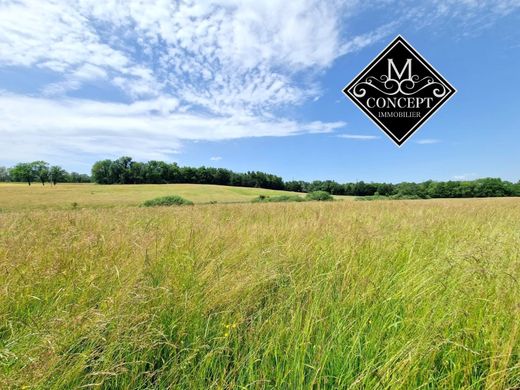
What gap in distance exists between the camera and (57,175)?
11081cm

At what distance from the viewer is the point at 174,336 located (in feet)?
5.37

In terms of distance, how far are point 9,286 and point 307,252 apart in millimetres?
2565

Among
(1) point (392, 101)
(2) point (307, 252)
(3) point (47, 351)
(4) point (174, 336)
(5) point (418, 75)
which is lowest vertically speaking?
(4) point (174, 336)

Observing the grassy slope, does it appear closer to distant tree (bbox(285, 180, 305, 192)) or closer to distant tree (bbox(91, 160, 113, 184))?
distant tree (bbox(91, 160, 113, 184))

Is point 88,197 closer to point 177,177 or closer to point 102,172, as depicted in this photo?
point 177,177

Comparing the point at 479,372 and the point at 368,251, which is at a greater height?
the point at 368,251

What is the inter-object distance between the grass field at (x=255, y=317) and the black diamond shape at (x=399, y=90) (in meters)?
2.88

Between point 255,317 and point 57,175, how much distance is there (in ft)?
460

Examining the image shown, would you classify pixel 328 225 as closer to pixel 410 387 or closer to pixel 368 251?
pixel 368 251

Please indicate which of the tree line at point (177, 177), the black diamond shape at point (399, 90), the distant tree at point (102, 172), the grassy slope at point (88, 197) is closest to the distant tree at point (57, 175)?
the tree line at point (177, 177)

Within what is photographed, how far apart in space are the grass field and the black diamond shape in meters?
2.88

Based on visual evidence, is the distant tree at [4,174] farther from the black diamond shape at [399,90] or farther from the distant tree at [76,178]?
the black diamond shape at [399,90]

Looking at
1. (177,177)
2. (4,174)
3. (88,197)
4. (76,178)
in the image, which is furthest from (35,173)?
(88,197)

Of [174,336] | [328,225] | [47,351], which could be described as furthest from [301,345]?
[328,225]
